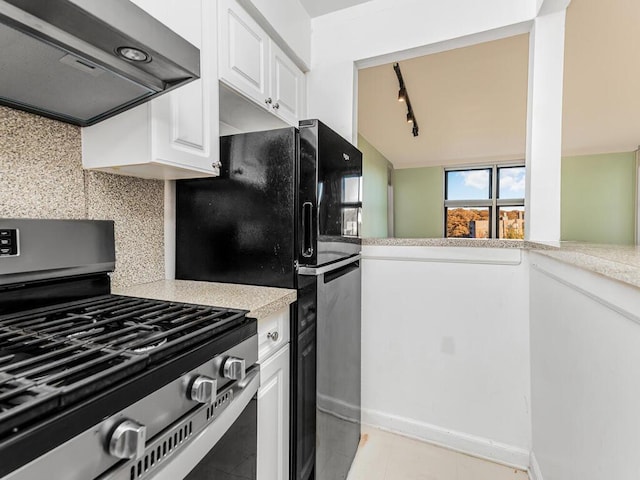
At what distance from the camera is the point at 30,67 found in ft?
2.60

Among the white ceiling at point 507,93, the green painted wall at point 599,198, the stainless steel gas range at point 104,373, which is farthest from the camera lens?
the green painted wall at point 599,198

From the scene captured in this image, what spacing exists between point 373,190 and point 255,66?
3751mm

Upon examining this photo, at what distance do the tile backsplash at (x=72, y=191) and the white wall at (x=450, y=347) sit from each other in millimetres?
1166

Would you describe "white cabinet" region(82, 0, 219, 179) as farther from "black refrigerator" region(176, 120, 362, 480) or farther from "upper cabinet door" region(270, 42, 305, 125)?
"upper cabinet door" region(270, 42, 305, 125)

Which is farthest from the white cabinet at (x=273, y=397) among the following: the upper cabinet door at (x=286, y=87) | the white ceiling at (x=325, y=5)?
the white ceiling at (x=325, y=5)

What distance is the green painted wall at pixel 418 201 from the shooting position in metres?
6.35

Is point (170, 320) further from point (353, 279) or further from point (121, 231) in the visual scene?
point (353, 279)

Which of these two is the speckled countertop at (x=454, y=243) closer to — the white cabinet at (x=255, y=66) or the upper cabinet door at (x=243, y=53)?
the white cabinet at (x=255, y=66)

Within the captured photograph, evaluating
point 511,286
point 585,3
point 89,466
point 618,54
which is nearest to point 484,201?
point 618,54

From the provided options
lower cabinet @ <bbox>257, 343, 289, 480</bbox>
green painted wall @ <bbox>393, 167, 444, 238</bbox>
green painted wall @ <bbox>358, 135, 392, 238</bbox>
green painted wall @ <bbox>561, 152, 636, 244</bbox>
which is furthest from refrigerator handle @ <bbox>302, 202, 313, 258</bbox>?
green painted wall @ <bbox>561, 152, 636, 244</bbox>

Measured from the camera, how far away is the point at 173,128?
43.2 inches

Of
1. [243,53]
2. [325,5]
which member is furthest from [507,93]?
[243,53]

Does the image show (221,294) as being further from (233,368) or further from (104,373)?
(104,373)

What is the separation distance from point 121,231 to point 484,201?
6.41m
